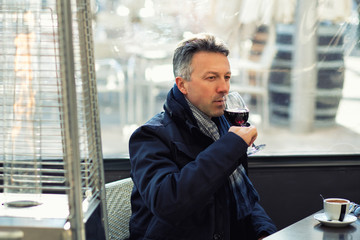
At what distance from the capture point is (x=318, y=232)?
175cm

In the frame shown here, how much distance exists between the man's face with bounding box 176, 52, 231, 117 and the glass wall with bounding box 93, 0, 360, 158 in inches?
28.7

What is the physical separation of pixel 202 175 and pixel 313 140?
1329 millimetres

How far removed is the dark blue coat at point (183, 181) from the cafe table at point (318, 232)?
0.26 meters

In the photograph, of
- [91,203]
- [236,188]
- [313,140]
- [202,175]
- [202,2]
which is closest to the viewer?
[91,203]

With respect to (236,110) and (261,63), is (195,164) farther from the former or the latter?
(261,63)

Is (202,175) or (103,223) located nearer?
(103,223)

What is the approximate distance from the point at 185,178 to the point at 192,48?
1.88 ft

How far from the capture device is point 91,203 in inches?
57.3

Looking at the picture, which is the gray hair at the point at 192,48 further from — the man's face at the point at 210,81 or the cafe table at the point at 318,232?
the cafe table at the point at 318,232

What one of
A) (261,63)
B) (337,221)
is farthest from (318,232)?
(261,63)

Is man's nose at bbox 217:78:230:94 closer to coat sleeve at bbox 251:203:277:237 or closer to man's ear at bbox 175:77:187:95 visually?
man's ear at bbox 175:77:187:95

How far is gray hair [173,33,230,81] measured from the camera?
81.1 inches

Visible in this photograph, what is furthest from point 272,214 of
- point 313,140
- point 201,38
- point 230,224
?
point 201,38

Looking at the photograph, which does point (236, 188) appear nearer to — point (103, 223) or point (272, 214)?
point (103, 223)
